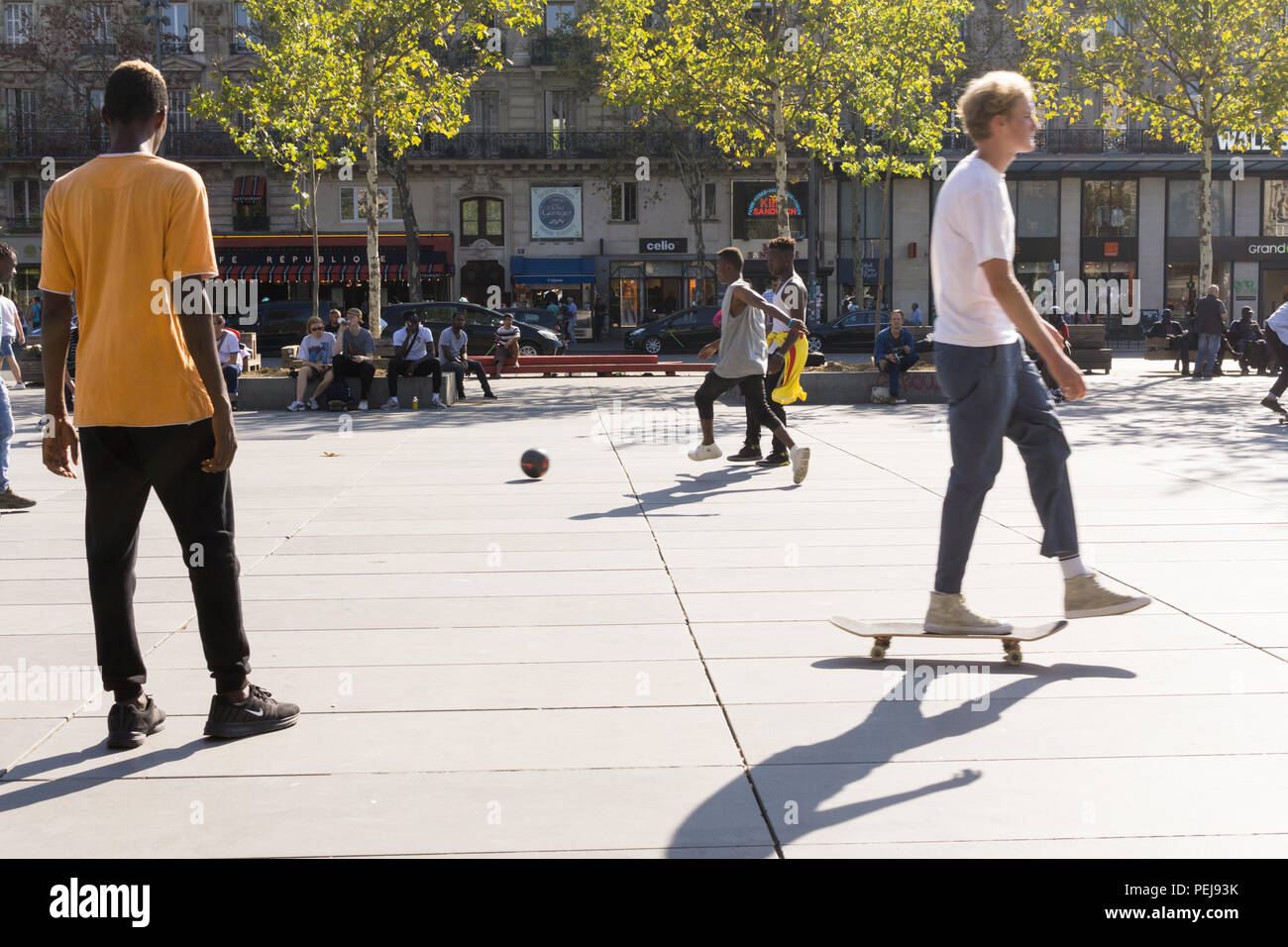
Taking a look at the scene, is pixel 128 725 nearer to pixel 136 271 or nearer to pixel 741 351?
pixel 136 271

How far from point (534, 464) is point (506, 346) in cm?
1657

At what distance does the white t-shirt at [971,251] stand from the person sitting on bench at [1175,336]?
23.9 metres

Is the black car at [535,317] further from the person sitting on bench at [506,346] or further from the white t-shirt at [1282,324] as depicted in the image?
the white t-shirt at [1282,324]

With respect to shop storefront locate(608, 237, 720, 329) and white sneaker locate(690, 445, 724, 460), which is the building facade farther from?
white sneaker locate(690, 445, 724, 460)

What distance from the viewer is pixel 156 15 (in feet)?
152

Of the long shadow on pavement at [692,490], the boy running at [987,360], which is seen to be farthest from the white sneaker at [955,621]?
the long shadow on pavement at [692,490]

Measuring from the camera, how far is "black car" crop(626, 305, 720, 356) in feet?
127

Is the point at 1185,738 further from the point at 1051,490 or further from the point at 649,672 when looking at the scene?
the point at 649,672

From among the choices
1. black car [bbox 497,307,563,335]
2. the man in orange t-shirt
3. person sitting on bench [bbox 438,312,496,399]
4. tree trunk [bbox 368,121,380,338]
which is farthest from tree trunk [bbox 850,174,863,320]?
the man in orange t-shirt

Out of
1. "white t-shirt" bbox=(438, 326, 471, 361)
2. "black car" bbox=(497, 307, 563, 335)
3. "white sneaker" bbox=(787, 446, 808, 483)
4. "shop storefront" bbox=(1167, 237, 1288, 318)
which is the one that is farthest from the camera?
"shop storefront" bbox=(1167, 237, 1288, 318)

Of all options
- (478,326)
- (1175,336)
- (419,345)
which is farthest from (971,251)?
(478,326)

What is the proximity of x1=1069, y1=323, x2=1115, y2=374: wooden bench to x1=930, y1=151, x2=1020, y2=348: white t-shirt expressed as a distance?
23298mm

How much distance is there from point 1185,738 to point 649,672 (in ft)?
5.76

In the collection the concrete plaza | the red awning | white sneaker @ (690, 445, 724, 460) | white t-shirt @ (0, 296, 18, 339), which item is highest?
the red awning
